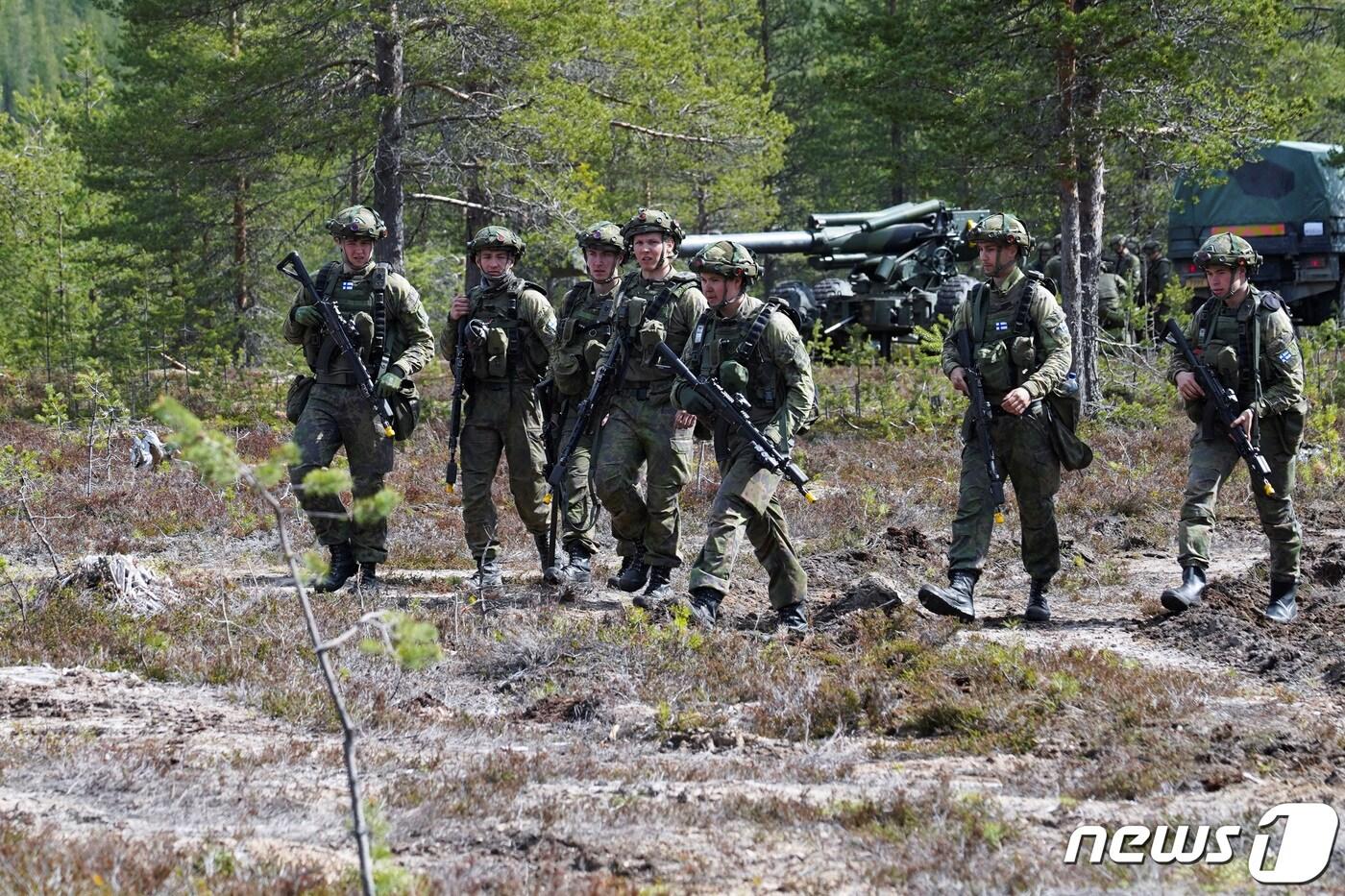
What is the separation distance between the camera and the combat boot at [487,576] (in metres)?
9.52

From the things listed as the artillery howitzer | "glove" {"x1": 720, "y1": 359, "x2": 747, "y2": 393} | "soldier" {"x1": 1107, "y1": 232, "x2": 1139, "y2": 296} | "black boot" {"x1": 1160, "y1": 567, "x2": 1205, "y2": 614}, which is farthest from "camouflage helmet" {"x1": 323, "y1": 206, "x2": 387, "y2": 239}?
"soldier" {"x1": 1107, "y1": 232, "x2": 1139, "y2": 296}

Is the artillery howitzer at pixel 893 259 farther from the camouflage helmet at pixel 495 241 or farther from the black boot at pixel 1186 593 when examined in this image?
the black boot at pixel 1186 593

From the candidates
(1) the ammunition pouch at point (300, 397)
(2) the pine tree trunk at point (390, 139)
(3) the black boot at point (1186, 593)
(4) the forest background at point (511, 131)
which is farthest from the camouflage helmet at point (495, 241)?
(2) the pine tree trunk at point (390, 139)

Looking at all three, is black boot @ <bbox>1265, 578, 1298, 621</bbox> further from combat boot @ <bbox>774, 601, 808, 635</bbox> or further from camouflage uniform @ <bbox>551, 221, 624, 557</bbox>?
camouflage uniform @ <bbox>551, 221, 624, 557</bbox>

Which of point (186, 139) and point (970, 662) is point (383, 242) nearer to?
point (186, 139)

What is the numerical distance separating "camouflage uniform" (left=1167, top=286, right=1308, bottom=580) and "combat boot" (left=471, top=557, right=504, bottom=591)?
4207mm

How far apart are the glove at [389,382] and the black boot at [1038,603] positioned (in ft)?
13.2

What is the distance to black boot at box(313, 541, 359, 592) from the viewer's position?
949cm

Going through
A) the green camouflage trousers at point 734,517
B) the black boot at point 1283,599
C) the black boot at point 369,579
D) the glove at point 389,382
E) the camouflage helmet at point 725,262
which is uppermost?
the camouflage helmet at point 725,262

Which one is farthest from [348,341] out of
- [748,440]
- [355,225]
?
[748,440]

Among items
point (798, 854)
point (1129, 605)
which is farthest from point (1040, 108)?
point (798, 854)

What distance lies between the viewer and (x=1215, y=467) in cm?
848

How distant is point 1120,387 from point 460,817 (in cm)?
1306

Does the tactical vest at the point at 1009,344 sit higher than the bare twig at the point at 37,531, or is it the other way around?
the tactical vest at the point at 1009,344
